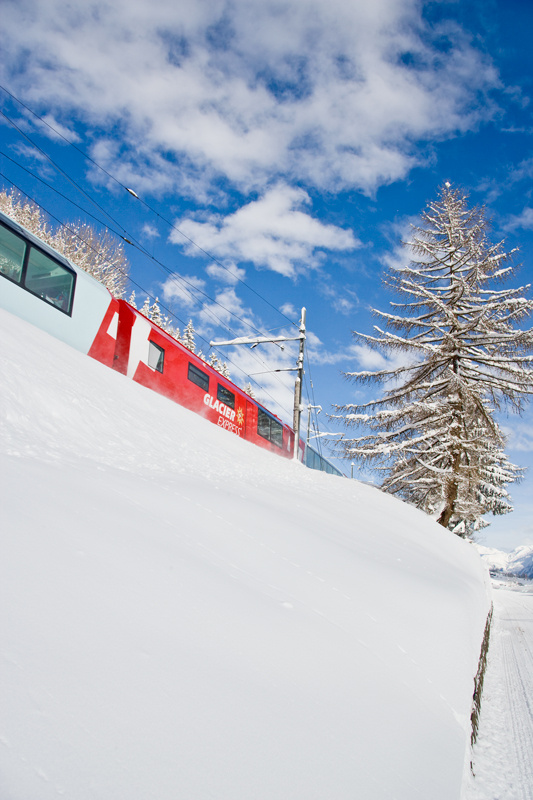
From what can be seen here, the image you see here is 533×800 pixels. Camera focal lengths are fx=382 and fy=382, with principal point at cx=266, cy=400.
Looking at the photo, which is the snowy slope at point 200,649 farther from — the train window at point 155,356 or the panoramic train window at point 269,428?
the panoramic train window at point 269,428

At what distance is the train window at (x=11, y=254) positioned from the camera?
695 cm

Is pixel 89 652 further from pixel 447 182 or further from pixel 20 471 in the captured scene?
pixel 447 182

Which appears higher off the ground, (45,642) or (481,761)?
(45,642)

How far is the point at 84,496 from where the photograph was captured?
195 centimetres

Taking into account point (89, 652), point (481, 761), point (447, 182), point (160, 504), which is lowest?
point (481, 761)

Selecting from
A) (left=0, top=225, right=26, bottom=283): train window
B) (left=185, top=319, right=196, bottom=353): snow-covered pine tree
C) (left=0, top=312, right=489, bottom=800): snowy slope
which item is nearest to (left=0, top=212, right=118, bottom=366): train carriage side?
(left=0, top=225, right=26, bottom=283): train window

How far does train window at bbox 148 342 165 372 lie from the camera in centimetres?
963

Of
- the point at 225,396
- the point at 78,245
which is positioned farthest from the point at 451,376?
the point at 78,245

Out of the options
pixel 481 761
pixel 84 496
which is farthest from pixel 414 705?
pixel 84 496

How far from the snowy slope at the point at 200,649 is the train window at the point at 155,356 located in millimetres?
6717

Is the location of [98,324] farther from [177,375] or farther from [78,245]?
[78,245]

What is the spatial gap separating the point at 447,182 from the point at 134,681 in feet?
51.2

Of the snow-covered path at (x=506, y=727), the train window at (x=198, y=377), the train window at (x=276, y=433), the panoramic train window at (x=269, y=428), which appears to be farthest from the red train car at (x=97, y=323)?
the snow-covered path at (x=506, y=727)

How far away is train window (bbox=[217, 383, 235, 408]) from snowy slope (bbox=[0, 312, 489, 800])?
9.00m
